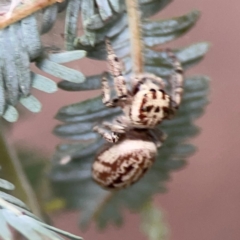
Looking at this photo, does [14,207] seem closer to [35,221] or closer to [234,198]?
[35,221]

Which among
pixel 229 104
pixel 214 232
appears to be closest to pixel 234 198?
pixel 214 232

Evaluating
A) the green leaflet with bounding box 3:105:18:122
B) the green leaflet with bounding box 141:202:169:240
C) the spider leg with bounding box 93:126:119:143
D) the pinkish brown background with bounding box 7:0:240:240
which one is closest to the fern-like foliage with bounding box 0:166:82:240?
the green leaflet with bounding box 3:105:18:122

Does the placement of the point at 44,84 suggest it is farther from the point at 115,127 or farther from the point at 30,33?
the point at 115,127

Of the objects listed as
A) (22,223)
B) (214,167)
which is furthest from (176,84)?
(214,167)

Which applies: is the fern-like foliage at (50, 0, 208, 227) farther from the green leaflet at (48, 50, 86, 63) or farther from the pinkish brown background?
the pinkish brown background

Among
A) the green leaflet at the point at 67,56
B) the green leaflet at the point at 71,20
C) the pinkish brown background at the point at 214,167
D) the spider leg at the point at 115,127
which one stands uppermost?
the green leaflet at the point at 71,20

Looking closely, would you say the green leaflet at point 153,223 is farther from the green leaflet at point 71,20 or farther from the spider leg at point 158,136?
the green leaflet at point 71,20

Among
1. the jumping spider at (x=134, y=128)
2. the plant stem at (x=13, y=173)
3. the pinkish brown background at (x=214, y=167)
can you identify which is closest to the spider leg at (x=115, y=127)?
the jumping spider at (x=134, y=128)
